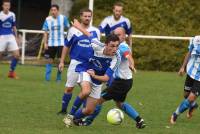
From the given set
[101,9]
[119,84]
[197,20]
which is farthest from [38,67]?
[119,84]

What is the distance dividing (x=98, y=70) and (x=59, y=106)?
266 centimetres

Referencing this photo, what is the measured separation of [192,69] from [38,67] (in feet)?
39.4

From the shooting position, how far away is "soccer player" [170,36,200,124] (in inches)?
424

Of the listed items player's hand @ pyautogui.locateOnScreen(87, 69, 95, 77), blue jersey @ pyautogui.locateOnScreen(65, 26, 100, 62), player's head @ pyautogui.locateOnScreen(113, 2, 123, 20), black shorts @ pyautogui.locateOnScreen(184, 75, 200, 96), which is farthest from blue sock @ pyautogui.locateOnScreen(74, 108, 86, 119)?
player's head @ pyautogui.locateOnScreen(113, 2, 123, 20)

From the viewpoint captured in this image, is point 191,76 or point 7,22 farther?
point 7,22

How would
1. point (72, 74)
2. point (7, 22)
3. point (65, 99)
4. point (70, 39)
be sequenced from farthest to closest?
point (7, 22), point (65, 99), point (70, 39), point (72, 74)

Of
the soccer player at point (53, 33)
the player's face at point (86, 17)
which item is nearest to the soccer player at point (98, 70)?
the player's face at point (86, 17)

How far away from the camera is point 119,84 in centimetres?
1004

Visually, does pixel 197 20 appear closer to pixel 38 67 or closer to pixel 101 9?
pixel 101 9

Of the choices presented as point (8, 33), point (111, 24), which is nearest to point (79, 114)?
point (111, 24)

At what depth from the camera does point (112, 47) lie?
9672 millimetres

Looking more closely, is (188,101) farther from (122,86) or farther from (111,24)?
(111,24)

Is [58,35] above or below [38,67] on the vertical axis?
above

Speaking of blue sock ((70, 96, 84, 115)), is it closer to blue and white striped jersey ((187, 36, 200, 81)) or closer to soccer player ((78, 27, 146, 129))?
soccer player ((78, 27, 146, 129))
